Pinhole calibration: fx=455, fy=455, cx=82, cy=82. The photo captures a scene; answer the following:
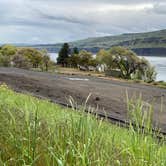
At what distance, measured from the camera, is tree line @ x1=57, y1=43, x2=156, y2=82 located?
32812 millimetres

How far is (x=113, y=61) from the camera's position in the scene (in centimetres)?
3878

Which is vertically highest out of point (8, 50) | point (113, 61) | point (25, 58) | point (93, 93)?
point (8, 50)

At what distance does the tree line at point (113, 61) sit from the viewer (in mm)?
32812

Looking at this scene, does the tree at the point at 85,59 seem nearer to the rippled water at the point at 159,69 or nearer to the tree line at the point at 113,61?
the tree line at the point at 113,61

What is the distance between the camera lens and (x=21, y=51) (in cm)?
4025

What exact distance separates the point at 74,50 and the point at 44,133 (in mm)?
43360

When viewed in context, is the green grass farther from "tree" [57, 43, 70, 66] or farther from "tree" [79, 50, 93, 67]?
"tree" [57, 43, 70, 66]

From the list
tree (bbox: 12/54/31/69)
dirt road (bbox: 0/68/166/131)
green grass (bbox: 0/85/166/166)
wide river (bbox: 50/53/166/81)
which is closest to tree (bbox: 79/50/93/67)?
wide river (bbox: 50/53/166/81)

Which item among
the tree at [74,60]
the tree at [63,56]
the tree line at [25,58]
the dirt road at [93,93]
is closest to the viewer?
the dirt road at [93,93]

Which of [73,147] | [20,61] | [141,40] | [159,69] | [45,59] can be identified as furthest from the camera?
[141,40]

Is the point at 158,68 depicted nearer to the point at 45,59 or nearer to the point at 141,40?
the point at 45,59

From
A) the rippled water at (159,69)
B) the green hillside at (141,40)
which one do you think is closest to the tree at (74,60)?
the rippled water at (159,69)

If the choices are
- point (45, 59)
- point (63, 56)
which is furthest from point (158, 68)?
point (63, 56)

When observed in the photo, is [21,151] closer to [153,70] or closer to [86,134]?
[86,134]
